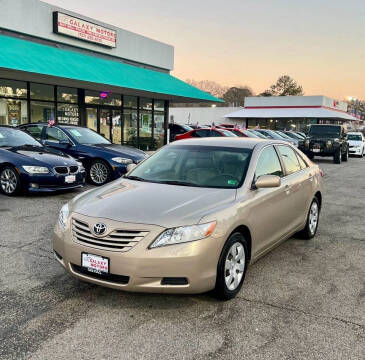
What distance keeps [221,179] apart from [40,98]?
14795 millimetres

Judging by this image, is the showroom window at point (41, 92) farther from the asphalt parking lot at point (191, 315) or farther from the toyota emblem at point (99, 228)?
the toyota emblem at point (99, 228)

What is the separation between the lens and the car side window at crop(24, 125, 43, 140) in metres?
11.1

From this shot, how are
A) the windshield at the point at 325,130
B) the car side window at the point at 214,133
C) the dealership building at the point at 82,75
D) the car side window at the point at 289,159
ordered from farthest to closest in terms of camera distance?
the windshield at the point at 325,130
the car side window at the point at 214,133
the dealership building at the point at 82,75
the car side window at the point at 289,159

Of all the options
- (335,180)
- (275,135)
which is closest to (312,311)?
(335,180)

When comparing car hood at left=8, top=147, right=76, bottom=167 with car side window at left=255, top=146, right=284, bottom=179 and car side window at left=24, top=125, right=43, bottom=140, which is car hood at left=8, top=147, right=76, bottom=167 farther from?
car side window at left=255, top=146, right=284, bottom=179

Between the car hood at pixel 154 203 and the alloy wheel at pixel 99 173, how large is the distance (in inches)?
233

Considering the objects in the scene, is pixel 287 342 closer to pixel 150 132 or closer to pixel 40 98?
pixel 40 98

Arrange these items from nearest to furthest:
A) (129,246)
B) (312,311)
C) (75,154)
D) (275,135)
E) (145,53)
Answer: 1. (129,246)
2. (312,311)
3. (75,154)
4. (145,53)
5. (275,135)

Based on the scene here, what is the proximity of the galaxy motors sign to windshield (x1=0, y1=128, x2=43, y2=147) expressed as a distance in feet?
29.7

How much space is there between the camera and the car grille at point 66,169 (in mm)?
8780

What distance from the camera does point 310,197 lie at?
577 cm

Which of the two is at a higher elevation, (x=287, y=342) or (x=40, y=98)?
(x=40, y=98)

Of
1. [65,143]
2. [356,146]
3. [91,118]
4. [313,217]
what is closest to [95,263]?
[313,217]

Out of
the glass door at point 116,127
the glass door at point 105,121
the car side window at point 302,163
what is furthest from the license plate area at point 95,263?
the glass door at point 116,127
